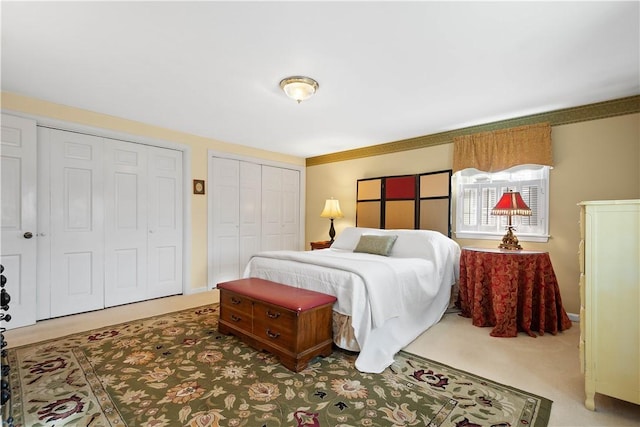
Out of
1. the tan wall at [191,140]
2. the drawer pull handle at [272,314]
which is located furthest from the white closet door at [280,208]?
the drawer pull handle at [272,314]

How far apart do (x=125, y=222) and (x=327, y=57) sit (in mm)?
3137

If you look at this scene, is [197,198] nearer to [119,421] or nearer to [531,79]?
[119,421]

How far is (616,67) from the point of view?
95.7 inches

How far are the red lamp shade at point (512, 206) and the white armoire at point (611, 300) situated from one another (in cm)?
140

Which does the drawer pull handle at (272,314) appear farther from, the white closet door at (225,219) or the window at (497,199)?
the window at (497,199)

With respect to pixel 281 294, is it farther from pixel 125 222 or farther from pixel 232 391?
pixel 125 222

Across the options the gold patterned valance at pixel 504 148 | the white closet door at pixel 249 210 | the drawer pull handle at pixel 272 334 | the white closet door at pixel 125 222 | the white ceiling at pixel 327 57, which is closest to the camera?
the white ceiling at pixel 327 57

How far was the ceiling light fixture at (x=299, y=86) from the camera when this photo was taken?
2607 mm

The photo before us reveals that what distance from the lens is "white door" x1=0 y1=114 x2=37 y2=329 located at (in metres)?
2.96

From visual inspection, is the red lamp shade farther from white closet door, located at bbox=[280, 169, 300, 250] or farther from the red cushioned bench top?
white closet door, located at bbox=[280, 169, 300, 250]

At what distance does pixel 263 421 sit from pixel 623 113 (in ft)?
13.4

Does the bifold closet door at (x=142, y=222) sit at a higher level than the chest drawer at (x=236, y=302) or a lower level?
higher

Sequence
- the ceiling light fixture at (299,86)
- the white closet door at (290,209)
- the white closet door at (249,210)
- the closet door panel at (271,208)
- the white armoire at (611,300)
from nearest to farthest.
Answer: the white armoire at (611,300) < the ceiling light fixture at (299,86) < the white closet door at (249,210) < the closet door panel at (271,208) < the white closet door at (290,209)

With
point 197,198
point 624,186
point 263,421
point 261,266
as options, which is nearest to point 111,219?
point 197,198
